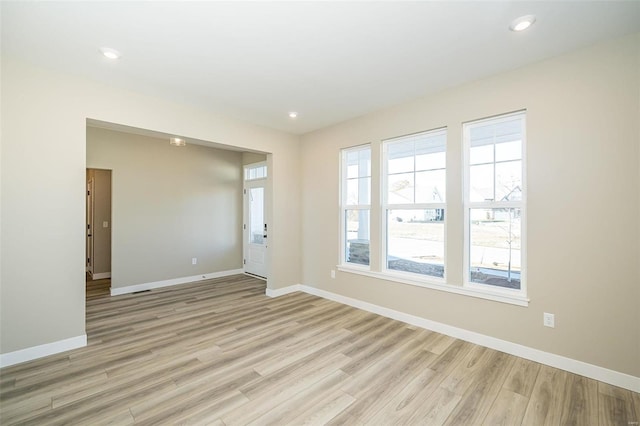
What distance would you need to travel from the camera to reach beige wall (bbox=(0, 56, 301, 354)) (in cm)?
252

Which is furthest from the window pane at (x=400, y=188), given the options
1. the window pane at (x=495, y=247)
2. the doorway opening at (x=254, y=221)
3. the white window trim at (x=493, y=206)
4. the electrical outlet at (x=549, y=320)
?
Answer: the doorway opening at (x=254, y=221)

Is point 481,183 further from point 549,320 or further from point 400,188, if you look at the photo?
point 549,320

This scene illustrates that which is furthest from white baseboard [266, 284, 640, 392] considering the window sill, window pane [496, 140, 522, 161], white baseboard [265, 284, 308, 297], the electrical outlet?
window pane [496, 140, 522, 161]

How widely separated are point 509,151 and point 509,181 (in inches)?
12.3

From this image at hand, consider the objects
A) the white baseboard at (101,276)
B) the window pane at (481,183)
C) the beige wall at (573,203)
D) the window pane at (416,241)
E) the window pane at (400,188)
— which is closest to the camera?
the beige wall at (573,203)

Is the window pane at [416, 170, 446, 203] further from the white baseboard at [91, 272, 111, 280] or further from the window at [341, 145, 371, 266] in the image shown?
the white baseboard at [91, 272, 111, 280]

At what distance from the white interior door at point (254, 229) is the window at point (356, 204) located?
207 cm

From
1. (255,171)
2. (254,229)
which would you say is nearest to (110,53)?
(255,171)

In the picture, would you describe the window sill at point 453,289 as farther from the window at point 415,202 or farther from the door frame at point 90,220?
the door frame at point 90,220

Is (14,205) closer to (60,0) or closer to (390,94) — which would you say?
(60,0)

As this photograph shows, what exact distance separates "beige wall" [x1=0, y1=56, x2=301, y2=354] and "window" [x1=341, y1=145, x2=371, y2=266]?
2.83 meters

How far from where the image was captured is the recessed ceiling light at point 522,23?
2006 mm

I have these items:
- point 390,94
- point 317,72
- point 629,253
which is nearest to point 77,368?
point 317,72

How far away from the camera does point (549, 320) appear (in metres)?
2.54
